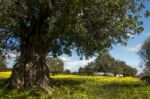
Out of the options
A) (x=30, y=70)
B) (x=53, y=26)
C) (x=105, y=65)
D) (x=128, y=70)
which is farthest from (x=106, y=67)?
(x=53, y=26)

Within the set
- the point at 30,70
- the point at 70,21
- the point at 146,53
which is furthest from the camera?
the point at 146,53

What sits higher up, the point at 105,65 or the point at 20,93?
the point at 105,65

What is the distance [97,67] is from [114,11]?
4338 inches

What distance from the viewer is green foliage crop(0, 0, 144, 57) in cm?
2923

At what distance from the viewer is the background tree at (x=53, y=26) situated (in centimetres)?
2938

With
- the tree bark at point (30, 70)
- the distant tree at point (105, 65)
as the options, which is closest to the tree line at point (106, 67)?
the distant tree at point (105, 65)

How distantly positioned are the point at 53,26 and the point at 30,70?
17.6ft

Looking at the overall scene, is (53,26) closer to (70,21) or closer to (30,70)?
(70,21)

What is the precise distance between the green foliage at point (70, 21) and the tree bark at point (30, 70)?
0.47 metres

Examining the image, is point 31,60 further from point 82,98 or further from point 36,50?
point 82,98

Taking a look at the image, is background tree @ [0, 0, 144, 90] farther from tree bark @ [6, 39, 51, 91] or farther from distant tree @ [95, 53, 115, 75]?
distant tree @ [95, 53, 115, 75]

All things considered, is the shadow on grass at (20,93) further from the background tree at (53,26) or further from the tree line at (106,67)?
the tree line at (106,67)

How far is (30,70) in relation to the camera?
33375 mm

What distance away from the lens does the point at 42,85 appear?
32750 millimetres
